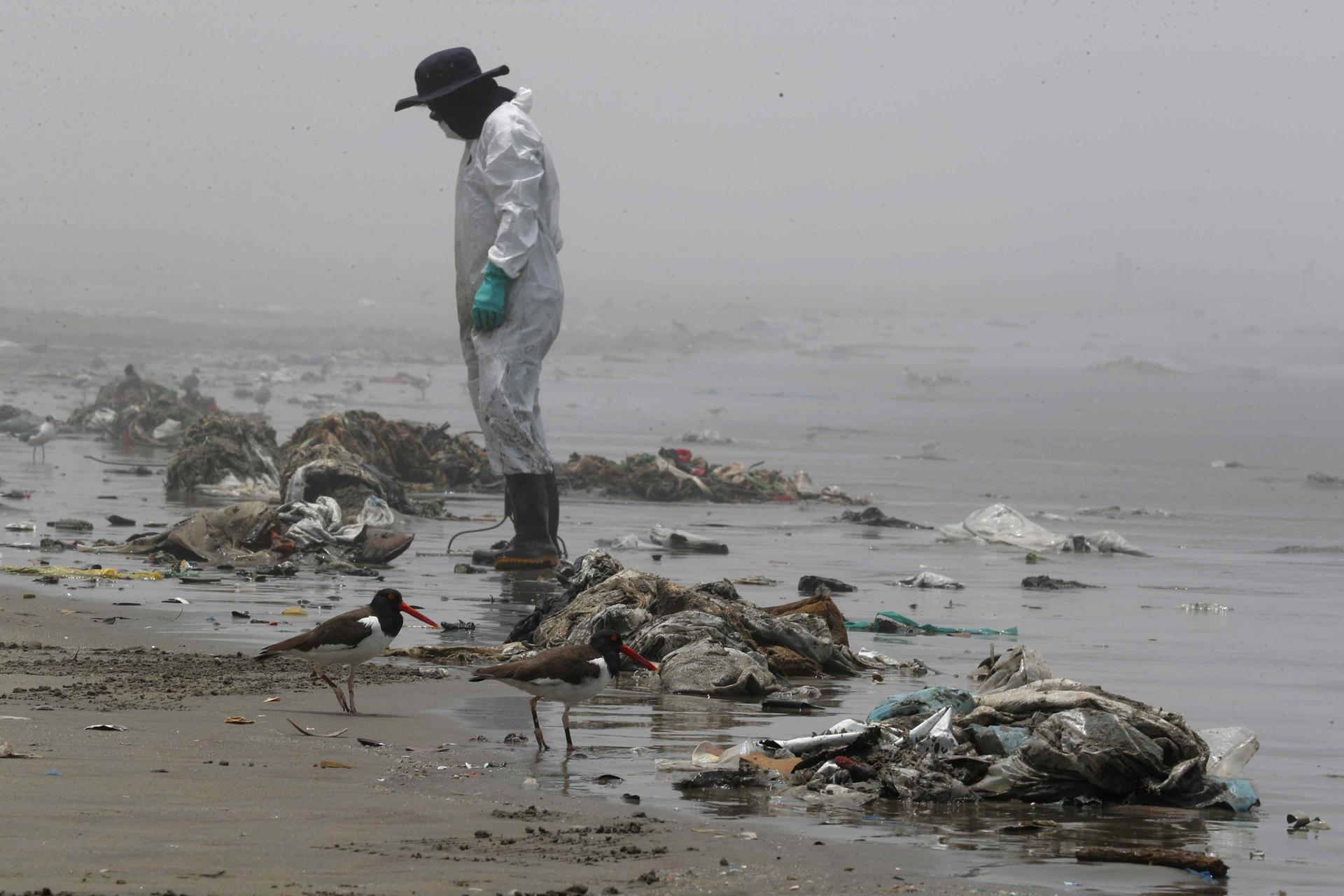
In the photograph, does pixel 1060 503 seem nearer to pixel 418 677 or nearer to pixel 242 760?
pixel 418 677

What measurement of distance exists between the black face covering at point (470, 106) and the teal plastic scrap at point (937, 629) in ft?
16.0

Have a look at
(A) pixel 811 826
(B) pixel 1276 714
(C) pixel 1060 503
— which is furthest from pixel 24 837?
(C) pixel 1060 503

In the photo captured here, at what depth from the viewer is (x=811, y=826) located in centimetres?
595

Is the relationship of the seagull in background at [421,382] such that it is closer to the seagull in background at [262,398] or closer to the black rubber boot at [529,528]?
the seagull in background at [262,398]

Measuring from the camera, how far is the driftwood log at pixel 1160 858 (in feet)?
17.9

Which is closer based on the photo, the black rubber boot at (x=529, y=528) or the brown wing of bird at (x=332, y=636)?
the brown wing of bird at (x=332, y=636)

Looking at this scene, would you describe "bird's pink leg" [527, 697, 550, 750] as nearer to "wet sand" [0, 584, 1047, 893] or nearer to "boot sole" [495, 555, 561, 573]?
"wet sand" [0, 584, 1047, 893]

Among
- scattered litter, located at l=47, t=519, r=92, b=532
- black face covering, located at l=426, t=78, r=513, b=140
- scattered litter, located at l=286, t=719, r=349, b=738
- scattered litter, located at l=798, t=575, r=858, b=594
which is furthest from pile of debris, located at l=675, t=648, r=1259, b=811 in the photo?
scattered litter, located at l=47, t=519, r=92, b=532

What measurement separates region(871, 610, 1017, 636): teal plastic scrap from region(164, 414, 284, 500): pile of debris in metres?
8.86

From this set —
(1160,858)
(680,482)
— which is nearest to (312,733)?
(1160,858)

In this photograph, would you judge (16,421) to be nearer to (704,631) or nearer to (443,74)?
(443,74)

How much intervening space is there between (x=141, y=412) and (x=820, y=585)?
1657 centimetres

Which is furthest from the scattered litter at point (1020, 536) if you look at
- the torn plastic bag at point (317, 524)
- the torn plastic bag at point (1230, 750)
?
the torn plastic bag at point (1230, 750)

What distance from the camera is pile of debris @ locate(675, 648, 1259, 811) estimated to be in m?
6.51
